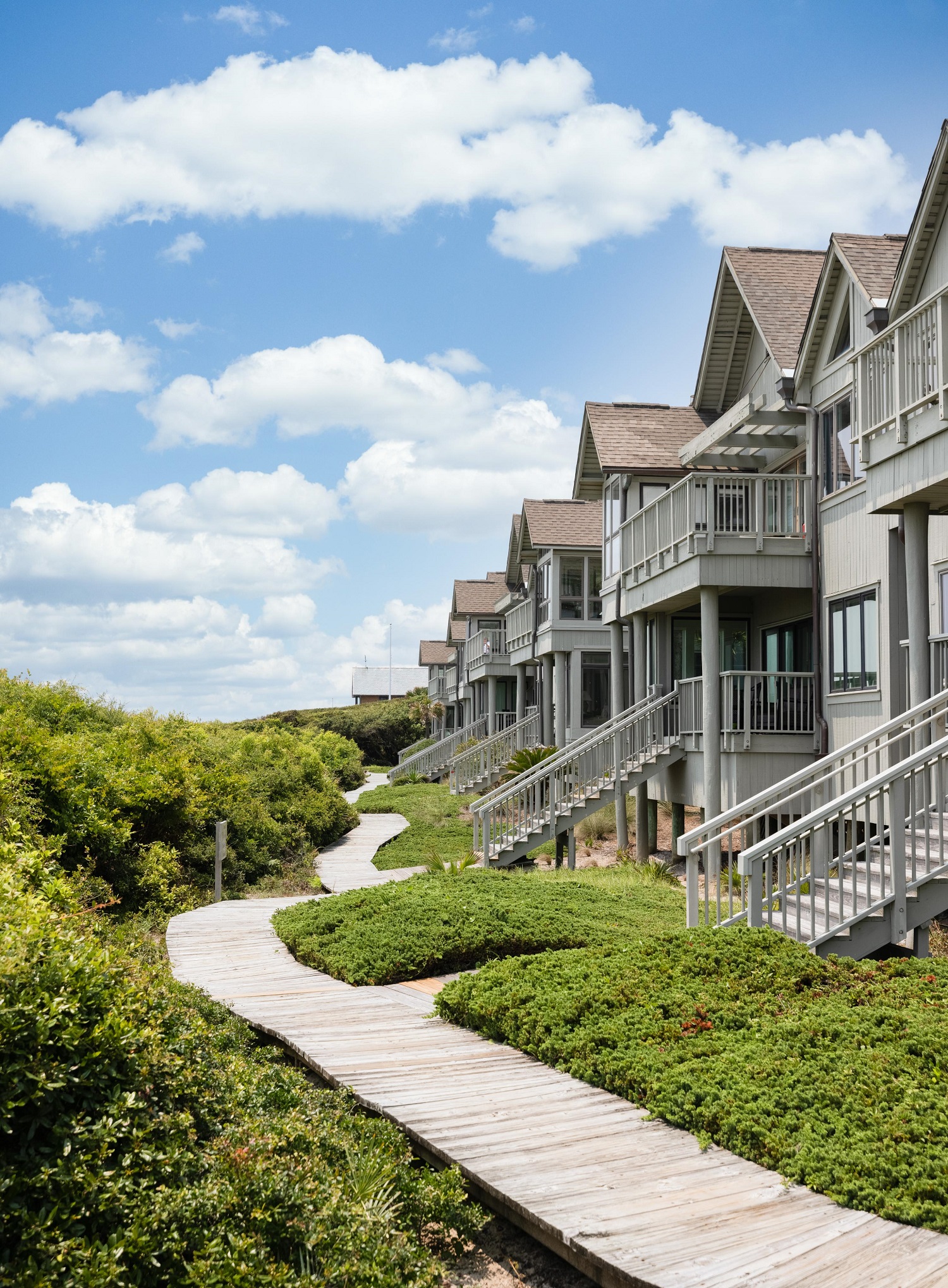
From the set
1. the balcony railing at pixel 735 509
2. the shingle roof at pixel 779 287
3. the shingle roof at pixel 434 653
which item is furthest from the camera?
the shingle roof at pixel 434 653

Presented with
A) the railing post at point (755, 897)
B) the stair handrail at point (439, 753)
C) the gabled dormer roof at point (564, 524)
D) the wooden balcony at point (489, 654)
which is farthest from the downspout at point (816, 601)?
the stair handrail at point (439, 753)

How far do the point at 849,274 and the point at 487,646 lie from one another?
2987cm

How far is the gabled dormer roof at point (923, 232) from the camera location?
1301 cm

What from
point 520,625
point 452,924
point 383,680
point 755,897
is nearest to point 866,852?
point 755,897

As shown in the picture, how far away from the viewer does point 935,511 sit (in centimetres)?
1307

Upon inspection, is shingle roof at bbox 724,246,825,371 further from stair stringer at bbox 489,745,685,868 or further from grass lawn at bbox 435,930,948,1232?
grass lawn at bbox 435,930,948,1232

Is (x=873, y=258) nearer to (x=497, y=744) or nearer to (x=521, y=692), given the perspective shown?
(x=497, y=744)

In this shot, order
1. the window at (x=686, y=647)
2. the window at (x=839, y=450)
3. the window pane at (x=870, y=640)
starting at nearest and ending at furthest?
1. the window pane at (x=870, y=640)
2. the window at (x=839, y=450)
3. the window at (x=686, y=647)

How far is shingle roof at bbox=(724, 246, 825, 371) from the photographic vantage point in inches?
774

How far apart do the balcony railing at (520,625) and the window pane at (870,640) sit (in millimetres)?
18518

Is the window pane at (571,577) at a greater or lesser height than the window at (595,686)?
greater

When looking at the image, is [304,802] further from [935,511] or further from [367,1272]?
[367,1272]

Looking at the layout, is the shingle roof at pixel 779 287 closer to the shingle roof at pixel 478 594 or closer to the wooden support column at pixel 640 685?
the wooden support column at pixel 640 685

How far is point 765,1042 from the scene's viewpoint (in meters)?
6.79
